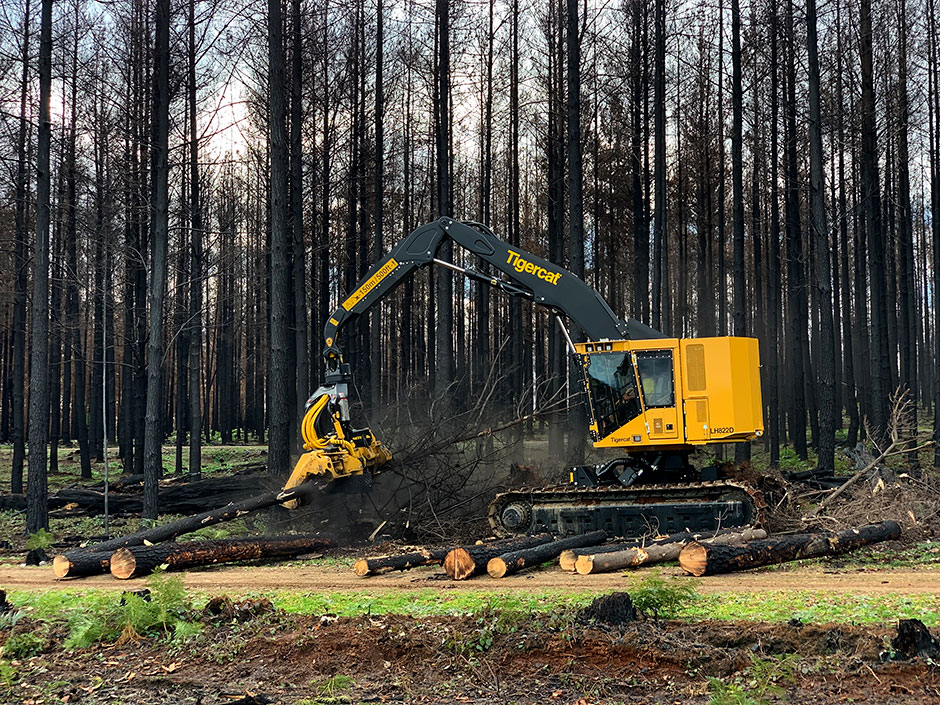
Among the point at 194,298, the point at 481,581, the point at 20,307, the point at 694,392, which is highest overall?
the point at 194,298

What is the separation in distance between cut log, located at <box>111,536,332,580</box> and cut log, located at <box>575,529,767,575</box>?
4408 mm

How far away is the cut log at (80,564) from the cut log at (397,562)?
3.20 m

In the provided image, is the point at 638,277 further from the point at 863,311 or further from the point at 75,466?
the point at 75,466

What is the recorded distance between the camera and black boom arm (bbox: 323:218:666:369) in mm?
14617

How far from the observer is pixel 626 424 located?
14219 millimetres

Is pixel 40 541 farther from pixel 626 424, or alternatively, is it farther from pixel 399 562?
pixel 626 424

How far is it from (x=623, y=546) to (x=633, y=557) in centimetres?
53

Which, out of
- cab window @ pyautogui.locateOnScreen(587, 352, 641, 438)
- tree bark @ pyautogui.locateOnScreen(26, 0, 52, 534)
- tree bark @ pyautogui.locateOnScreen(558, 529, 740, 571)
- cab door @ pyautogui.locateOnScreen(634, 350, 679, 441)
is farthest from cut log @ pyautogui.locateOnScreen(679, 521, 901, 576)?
tree bark @ pyautogui.locateOnScreen(26, 0, 52, 534)

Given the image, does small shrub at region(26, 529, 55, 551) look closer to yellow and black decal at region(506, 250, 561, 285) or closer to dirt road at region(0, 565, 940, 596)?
dirt road at region(0, 565, 940, 596)

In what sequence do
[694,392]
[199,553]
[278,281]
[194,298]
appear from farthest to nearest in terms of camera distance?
[194,298] < [278,281] < [694,392] < [199,553]

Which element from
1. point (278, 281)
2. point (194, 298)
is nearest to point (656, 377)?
point (278, 281)

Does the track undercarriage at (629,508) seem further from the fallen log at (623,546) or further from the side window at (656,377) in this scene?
the side window at (656,377)

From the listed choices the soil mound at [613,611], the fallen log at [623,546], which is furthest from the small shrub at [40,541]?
the soil mound at [613,611]

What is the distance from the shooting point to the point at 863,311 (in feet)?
114
